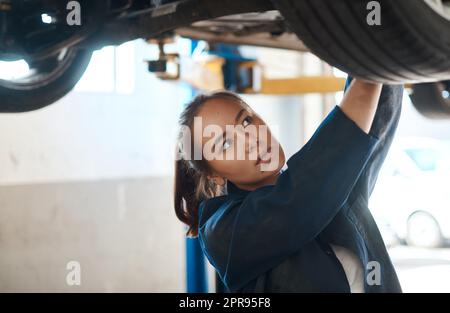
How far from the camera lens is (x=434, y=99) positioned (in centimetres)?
143

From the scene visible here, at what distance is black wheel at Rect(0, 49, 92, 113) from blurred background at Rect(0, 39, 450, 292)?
0.49 meters

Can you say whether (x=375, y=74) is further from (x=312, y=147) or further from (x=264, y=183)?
(x=264, y=183)

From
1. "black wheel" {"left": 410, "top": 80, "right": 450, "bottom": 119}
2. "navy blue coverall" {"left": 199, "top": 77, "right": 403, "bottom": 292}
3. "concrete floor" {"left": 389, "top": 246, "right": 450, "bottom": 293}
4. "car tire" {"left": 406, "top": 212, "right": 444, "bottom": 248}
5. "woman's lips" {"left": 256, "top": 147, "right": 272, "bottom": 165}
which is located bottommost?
"concrete floor" {"left": 389, "top": 246, "right": 450, "bottom": 293}

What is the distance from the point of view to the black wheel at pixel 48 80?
1147 mm

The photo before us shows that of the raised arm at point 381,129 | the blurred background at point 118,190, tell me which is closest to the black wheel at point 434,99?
the blurred background at point 118,190

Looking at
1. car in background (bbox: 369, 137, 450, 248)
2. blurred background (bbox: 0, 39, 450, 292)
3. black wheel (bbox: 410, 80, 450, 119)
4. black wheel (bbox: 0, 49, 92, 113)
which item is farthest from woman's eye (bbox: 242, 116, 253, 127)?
car in background (bbox: 369, 137, 450, 248)

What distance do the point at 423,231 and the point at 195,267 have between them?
0.87 m

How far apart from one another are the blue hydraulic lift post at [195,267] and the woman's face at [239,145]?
0.99 meters

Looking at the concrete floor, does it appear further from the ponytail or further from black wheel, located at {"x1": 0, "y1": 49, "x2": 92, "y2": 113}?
black wheel, located at {"x1": 0, "y1": 49, "x2": 92, "y2": 113}

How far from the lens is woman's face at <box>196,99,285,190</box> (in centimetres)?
83

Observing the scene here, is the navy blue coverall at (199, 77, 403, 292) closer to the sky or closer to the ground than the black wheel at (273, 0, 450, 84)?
closer to the ground

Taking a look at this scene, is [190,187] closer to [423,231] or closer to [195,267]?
[195,267]

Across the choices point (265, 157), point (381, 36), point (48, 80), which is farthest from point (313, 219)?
point (48, 80)

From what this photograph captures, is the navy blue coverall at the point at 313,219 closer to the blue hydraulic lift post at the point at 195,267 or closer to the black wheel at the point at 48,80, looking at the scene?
the black wheel at the point at 48,80
